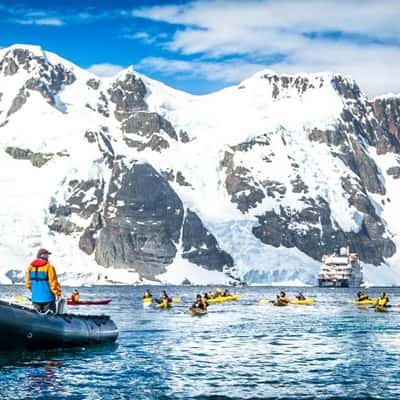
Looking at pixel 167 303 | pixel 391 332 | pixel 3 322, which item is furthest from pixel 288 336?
pixel 167 303

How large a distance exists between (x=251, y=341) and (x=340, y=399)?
27038 mm

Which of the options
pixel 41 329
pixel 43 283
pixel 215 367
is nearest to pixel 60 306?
pixel 41 329

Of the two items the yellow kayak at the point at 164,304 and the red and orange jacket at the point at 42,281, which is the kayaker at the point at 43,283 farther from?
the yellow kayak at the point at 164,304

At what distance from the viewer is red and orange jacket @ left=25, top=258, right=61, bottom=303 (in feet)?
149

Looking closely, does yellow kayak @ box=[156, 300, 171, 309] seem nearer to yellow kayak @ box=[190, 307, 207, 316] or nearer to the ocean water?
yellow kayak @ box=[190, 307, 207, 316]

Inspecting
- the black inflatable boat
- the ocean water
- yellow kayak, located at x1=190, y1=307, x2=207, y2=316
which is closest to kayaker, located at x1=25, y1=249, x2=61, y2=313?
the black inflatable boat

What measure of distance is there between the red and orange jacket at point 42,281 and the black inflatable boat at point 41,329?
116 cm

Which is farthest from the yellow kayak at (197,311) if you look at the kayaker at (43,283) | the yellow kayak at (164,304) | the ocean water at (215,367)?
the kayaker at (43,283)

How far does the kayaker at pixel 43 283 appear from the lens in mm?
45344

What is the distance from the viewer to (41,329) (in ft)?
150

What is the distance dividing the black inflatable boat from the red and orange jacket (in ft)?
3.79

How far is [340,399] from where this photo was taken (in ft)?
121

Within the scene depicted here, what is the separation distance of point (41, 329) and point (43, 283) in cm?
247

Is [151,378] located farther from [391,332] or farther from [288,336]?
[391,332]
